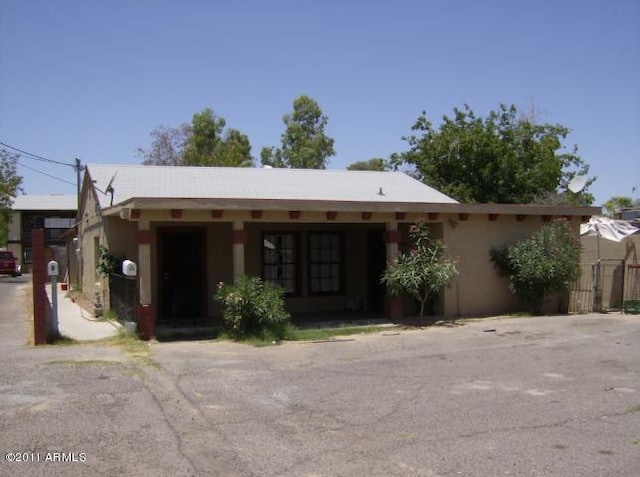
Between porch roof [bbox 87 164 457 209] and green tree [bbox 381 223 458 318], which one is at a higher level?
porch roof [bbox 87 164 457 209]

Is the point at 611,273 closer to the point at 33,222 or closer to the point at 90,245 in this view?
the point at 90,245

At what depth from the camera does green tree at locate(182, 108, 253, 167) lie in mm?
40434

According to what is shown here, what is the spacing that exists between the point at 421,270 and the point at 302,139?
29526 millimetres

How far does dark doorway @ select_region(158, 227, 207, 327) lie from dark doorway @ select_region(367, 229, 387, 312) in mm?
4329

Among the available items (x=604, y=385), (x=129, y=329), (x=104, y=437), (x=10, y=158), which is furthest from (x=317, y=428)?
(x=10, y=158)

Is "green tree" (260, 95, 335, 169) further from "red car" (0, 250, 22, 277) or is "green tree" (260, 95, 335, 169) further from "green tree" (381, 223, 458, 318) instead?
"green tree" (381, 223, 458, 318)

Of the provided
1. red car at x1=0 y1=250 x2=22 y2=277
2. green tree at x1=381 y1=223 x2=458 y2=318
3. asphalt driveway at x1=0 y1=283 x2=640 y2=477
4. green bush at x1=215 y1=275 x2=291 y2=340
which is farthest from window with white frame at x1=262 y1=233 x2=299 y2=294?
red car at x1=0 y1=250 x2=22 y2=277

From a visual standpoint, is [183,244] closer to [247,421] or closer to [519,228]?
[519,228]

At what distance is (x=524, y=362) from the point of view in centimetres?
961

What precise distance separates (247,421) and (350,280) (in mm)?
10641

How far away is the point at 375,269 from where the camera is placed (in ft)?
54.9

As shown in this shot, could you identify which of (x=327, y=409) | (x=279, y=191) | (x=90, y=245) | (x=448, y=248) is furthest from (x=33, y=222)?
(x=327, y=409)

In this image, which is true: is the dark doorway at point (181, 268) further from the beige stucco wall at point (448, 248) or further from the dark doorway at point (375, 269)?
the dark doorway at point (375, 269)

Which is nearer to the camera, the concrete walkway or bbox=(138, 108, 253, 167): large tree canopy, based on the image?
the concrete walkway
